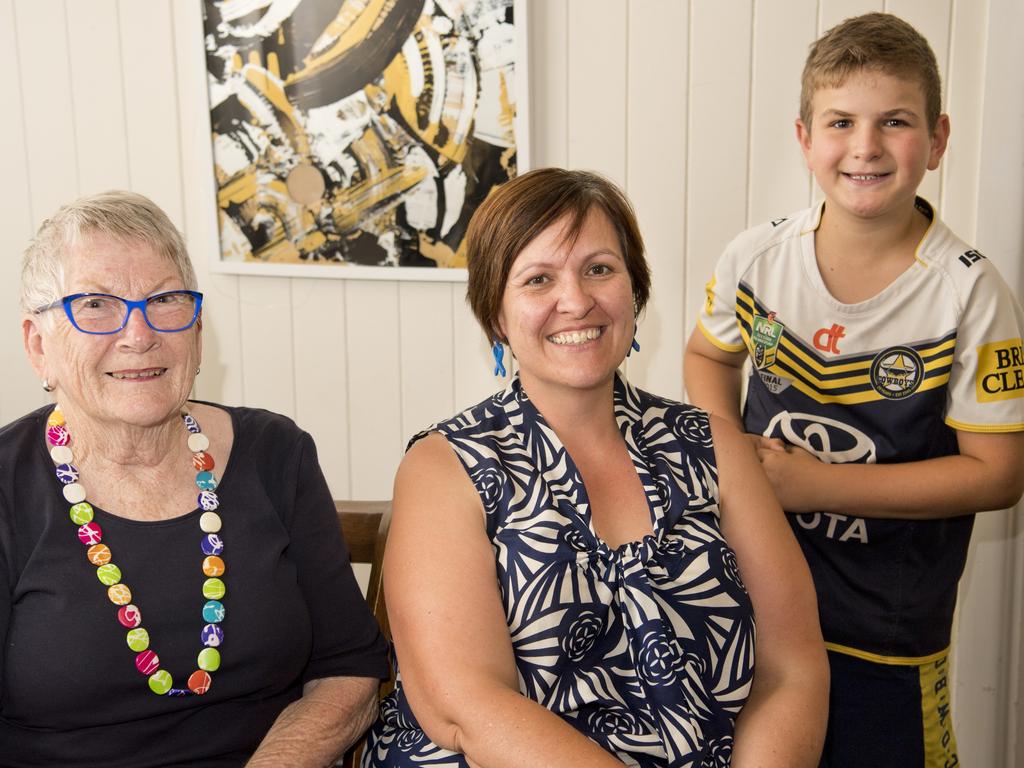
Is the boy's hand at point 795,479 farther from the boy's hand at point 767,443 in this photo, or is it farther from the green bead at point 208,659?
the green bead at point 208,659

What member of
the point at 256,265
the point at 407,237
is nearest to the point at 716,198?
the point at 407,237

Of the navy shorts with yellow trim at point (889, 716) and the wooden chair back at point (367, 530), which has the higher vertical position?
the wooden chair back at point (367, 530)

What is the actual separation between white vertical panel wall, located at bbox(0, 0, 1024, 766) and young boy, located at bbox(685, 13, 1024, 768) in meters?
0.47

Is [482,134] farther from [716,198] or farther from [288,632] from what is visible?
[288,632]

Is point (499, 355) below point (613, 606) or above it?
above

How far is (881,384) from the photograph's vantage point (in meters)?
1.76

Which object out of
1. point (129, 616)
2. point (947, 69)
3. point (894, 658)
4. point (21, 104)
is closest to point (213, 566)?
point (129, 616)

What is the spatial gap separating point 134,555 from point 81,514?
0.32 feet

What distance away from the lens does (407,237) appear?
8.06 feet

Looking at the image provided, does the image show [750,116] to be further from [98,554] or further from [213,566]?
[98,554]

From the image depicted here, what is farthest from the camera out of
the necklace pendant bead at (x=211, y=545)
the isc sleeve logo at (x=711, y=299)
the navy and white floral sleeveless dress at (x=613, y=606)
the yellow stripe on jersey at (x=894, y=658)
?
the isc sleeve logo at (x=711, y=299)

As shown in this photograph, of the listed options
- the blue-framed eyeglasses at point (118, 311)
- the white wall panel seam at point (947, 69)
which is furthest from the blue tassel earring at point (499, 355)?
the white wall panel seam at point (947, 69)

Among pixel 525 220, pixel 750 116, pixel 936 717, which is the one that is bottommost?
pixel 936 717

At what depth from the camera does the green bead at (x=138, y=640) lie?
1428 mm
